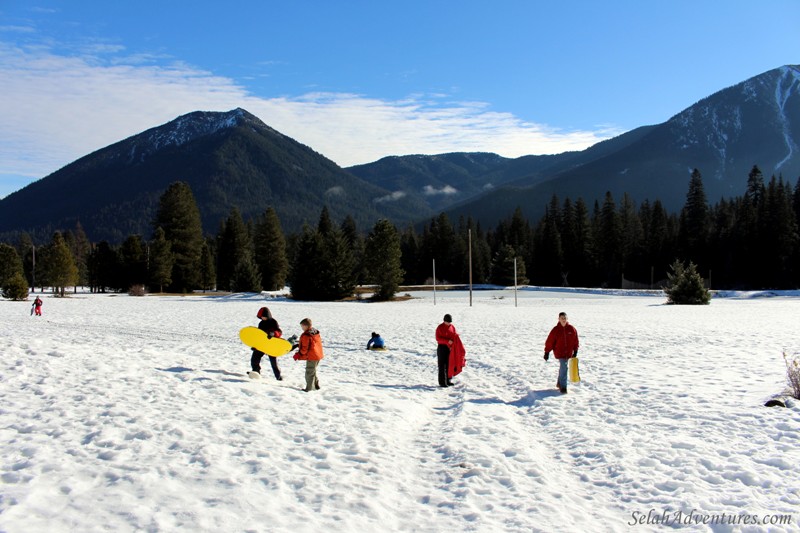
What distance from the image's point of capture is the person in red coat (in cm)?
1332

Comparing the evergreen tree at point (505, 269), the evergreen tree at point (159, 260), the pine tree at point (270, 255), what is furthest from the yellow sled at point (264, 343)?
the pine tree at point (270, 255)

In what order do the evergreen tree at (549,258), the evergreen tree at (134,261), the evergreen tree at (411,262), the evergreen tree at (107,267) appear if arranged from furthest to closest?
the evergreen tree at (411,262)
the evergreen tree at (549,258)
the evergreen tree at (107,267)
the evergreen tree at (134,261)

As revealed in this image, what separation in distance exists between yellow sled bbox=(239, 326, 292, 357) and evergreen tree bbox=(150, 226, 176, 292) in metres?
59.7

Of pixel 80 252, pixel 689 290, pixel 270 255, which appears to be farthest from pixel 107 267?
pixel 689 290

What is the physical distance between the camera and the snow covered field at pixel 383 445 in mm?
6547

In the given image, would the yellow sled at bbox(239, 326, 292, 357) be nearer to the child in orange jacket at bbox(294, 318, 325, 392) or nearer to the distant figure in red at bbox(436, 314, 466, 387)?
the child in orange jacket at bbox(294, 318, 325, 392)

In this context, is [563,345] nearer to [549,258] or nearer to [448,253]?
[549,258]

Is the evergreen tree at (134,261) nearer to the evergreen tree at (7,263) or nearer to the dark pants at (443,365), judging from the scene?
the evergreen tree at (7,263)

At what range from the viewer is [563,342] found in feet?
44.1

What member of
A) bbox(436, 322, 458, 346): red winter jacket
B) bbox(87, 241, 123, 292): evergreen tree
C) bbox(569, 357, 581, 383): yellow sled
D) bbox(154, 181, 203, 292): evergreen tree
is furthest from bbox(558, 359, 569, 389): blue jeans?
bbox(87, 241, 123, 292): evergreen tree

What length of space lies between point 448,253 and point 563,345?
309 ft

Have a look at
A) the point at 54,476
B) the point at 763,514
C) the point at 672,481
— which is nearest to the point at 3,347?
the point at 54,476

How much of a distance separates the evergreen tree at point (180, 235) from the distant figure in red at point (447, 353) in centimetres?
6422

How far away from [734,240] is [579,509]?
291 ft
